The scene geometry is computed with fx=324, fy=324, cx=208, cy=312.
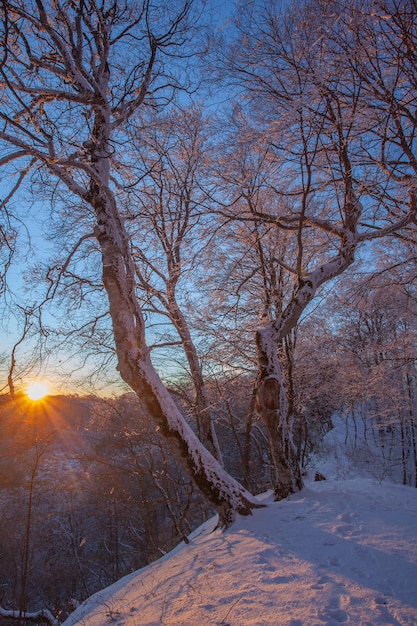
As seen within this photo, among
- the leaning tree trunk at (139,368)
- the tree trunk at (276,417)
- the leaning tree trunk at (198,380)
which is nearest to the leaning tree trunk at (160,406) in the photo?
the leaning tree trunk at (139,368)

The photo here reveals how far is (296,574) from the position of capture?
242cm

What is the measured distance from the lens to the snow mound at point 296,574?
198 cm

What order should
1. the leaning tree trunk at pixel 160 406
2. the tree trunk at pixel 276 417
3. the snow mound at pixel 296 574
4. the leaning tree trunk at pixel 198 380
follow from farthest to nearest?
the leaning tree trunk at pixel 198 380, the tree trunk at pixel 276 417, the leaning tree trunk at pixel 160 406, the snow mound at pixel 296 574

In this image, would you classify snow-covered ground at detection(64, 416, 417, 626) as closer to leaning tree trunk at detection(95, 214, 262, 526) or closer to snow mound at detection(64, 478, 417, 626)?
snow mound at detection(64, 478, 417, 626)

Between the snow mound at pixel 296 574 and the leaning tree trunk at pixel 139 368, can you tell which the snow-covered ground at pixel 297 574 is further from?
the leaning tree trunk at pixel 139 368

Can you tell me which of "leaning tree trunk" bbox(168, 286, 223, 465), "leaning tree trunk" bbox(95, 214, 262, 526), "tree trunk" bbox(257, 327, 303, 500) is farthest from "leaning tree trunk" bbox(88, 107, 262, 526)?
"leaning tree trunk" bbox(168, 286, 223, 465)

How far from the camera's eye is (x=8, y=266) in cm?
350

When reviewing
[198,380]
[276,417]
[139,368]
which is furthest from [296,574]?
[198,380]

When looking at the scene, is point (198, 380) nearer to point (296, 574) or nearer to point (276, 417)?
point (276, 417)

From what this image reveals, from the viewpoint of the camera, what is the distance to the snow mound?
1.98 meters

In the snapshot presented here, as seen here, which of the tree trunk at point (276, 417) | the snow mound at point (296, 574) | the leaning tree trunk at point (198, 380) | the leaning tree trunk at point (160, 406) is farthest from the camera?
the leaning tree trunk at point (198, 380)

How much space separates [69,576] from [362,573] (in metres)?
28.4

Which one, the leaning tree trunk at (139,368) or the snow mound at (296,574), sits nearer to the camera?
the snow mound at (296,574)

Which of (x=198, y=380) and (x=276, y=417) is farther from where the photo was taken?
(x=198, y=380)
